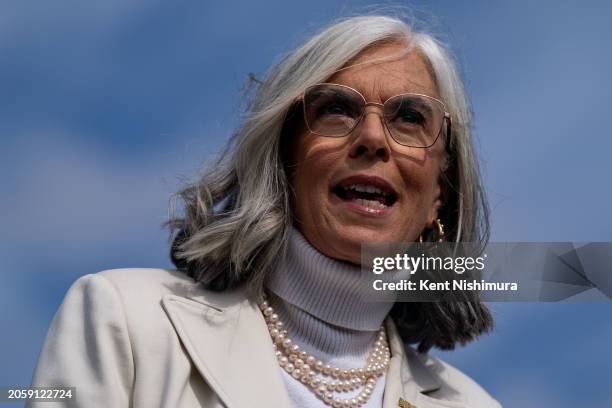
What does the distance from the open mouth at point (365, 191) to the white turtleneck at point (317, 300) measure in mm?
284

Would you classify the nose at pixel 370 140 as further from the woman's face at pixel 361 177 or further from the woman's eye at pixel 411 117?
the woman's eye at pixel 411 117

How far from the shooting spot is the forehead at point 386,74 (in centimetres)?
490

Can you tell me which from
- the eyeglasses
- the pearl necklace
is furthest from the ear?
the pearl necklace

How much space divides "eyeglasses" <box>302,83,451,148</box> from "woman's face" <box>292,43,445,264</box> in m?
0.03

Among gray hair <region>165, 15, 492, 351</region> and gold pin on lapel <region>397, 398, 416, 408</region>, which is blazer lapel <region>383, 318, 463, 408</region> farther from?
gray hair <region>165, 15, 492, 351</region>

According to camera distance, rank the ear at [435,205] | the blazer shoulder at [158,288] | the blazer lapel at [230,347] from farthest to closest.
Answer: the ear at [435,205]
the blazer shoulder at [158,288]
the blazer lapel at [230,347]

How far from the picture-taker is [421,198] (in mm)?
4980

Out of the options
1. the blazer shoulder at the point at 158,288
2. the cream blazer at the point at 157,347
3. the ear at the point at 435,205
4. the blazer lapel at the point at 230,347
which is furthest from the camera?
the ear at the point at 435,205

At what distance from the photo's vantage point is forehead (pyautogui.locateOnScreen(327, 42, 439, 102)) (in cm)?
490

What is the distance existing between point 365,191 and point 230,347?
36.5 inches

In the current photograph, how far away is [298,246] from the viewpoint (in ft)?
15.9

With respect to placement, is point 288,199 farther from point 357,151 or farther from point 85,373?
point 85,373

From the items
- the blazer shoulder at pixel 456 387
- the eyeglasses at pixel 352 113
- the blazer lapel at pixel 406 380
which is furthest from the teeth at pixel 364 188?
the blazer shoulder at pixel 456 387

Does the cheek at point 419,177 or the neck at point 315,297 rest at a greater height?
the cheek at point 419,177
